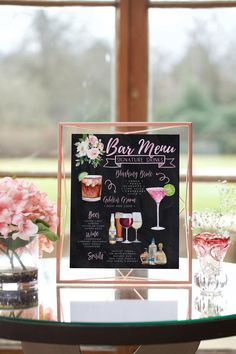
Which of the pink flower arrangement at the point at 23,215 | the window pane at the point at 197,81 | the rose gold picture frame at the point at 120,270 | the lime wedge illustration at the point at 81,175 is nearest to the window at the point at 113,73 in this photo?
the window pane at the point at 197,81

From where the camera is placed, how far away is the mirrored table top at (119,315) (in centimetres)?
146

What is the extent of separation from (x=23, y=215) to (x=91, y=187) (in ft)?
0.88

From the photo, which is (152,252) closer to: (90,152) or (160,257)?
(160,257)

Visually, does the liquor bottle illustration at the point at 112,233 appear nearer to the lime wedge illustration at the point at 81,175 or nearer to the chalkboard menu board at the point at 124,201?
the chalkboard menu board at the point at 124,201

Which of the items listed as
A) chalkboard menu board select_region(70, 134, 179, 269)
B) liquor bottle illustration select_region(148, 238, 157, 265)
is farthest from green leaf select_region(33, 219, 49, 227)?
liquor bottle illustration select_region(148, 238, 157, 265)

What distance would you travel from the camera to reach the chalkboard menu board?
199 centimetres

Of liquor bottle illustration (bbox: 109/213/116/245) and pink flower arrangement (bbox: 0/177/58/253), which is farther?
liquor bottle illustration (bbox: 109/213/116/245)

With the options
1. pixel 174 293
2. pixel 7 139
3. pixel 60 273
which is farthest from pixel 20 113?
pixel 174 293

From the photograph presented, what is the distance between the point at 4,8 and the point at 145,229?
1994 millimetres

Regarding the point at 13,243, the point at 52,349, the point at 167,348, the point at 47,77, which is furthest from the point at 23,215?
the point at 47,77

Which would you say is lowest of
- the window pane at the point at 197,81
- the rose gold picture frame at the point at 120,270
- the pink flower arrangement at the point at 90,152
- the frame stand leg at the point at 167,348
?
the frame stand leg at the point at 167,348

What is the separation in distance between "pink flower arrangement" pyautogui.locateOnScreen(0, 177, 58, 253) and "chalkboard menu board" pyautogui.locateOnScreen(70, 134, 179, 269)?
105 millimetres

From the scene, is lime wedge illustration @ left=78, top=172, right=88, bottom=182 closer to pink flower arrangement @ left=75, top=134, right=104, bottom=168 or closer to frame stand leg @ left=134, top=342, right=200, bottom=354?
pink flower arrangement @ left=75, top=134, right=104, bottom=168

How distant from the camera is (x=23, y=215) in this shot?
1838 millimetres
